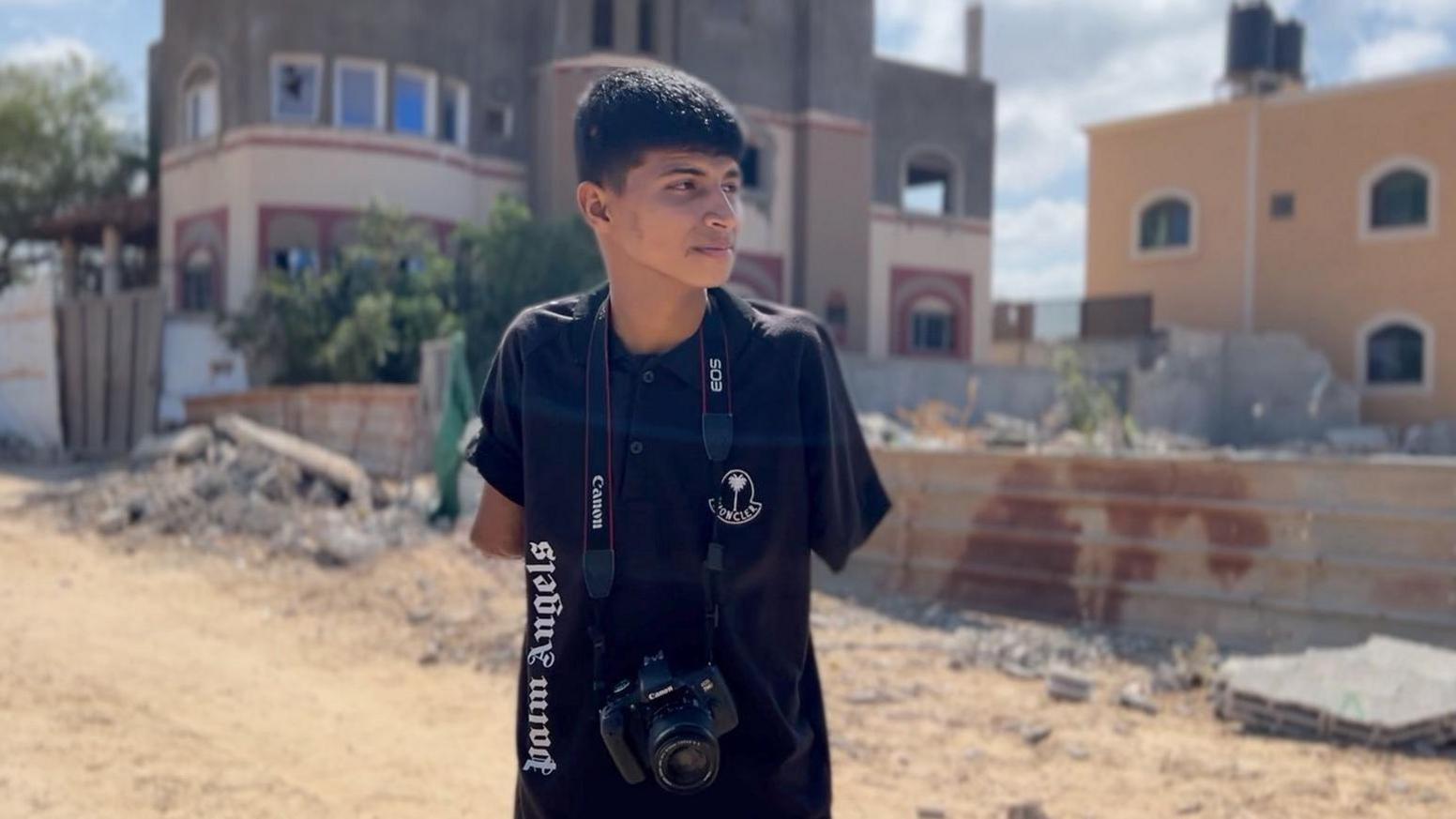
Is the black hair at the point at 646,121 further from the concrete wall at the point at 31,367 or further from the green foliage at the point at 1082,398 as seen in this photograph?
the green foliage at the point at 1082,398

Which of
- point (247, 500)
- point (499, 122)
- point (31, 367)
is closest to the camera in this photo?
point (247, 500)

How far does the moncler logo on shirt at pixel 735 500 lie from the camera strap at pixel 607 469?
2cm

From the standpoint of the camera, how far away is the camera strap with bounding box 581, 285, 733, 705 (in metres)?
1.71

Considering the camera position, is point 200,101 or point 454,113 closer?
point 454,113

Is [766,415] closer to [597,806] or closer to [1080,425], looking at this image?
[597,806]

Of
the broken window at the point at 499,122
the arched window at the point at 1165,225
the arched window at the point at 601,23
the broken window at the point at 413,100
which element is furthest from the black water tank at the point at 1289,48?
the broken window at the point at 413,100

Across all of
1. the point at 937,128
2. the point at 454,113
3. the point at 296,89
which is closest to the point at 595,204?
the point at 296,89

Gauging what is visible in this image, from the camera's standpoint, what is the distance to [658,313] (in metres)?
1.89

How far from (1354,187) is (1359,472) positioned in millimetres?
24702

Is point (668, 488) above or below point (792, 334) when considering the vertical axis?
below

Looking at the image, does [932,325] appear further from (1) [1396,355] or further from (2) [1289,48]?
(2) [1289,48]

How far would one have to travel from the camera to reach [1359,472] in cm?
693

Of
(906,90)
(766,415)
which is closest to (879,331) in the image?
(906,90)

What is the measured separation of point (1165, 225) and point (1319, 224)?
3.92 m
